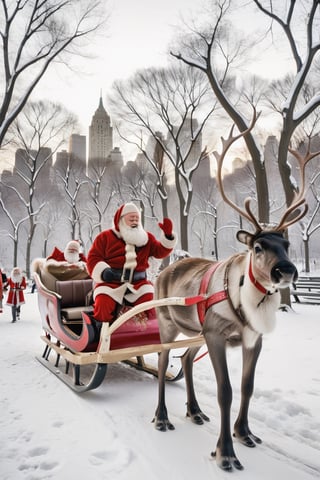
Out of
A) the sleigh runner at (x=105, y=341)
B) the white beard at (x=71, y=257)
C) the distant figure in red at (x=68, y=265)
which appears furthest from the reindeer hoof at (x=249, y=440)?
the white beard at (x=71, y=257)

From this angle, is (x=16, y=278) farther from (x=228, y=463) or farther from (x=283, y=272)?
(x=283, y=272)

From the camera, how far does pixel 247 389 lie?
96.7 inches

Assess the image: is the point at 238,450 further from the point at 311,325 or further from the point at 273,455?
the point at 311,325

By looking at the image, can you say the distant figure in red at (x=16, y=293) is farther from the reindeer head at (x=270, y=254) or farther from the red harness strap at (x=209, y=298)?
the reindeer head at (x=270, y=254)

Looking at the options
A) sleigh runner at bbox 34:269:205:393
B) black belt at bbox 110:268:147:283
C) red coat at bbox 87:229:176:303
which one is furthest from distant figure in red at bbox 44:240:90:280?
black belt at bbox 110:268:147:283

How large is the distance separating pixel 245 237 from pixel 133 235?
1644 millimetres

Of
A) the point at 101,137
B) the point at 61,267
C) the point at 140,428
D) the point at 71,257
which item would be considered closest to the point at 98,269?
the point at 140,428

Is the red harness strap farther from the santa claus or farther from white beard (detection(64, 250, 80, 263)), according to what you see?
white beard (detection(64, 250, 80, 263))

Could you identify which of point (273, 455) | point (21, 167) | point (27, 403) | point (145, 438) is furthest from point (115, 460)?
point (21, 167)

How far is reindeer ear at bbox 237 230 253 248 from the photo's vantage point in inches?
86.6

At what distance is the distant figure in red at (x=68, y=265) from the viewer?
5.79m

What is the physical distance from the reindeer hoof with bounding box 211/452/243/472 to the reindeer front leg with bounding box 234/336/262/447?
324 mm

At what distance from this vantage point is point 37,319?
10023 mm

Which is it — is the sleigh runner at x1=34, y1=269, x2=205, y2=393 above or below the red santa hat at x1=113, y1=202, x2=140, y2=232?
below
